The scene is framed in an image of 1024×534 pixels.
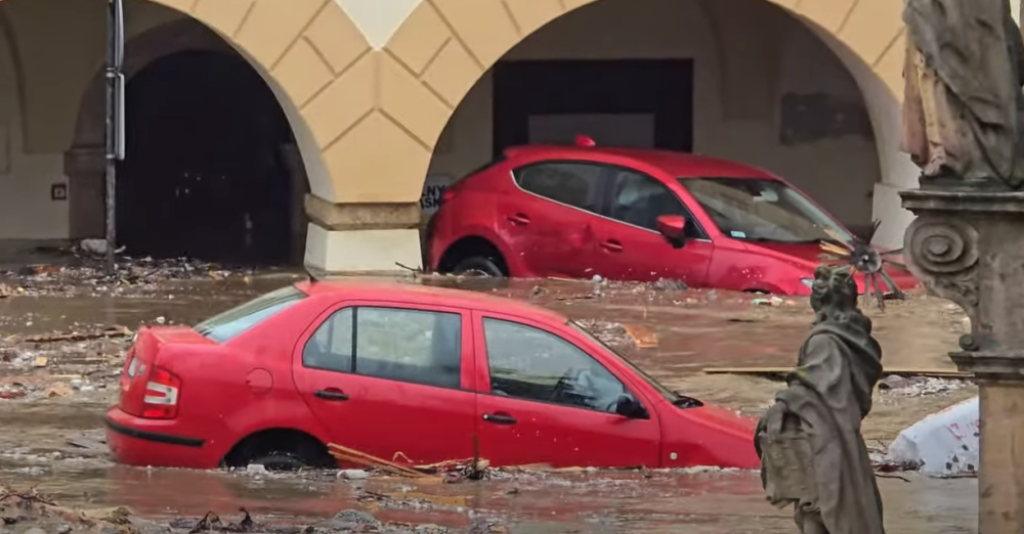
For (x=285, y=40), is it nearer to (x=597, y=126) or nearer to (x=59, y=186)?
(x=59, y=186)

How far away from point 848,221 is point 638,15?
344 cm

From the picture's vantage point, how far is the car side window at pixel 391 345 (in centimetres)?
927

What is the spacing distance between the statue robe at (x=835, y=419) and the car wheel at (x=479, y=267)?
10611 millimetres

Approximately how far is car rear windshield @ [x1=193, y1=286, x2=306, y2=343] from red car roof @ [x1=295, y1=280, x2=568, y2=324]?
0.10 metres

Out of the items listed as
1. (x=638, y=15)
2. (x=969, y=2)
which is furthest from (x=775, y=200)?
(x=969, y=2)

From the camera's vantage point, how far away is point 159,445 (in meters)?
9.19

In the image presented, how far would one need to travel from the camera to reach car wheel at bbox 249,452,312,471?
30.1ft

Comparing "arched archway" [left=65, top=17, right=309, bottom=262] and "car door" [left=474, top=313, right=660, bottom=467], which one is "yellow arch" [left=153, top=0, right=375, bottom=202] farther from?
"car door" [left=474, top=313, right=660, bottom=467]

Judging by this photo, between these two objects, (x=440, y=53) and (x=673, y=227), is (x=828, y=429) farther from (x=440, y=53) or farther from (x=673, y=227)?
(x=440, y=53)

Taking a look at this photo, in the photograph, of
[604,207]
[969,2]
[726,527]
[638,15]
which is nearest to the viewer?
[969,2]

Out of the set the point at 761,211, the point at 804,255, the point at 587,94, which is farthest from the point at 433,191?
the point at 804,255

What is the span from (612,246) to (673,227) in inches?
29.8

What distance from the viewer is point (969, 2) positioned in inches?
246

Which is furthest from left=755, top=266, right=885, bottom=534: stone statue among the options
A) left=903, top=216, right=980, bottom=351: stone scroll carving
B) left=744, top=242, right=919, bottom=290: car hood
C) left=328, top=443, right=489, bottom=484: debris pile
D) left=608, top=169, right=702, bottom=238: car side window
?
left=608, top=169, right=702, bottom=238: car side window
